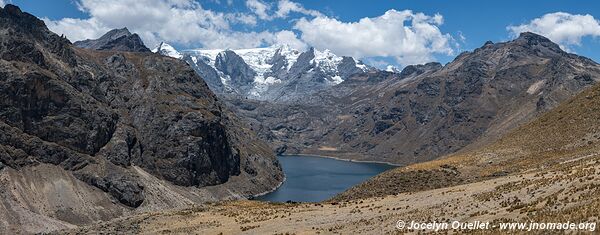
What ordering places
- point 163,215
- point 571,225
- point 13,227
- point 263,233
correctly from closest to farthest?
point 571,225 < point 263,233 < point 163,215 < point 13,227

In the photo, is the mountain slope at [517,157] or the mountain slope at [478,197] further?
the mountain slope at [517,157]

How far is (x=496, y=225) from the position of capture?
40.8 m

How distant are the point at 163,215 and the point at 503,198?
4178cm

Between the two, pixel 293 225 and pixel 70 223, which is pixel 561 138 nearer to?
pixel 293 225

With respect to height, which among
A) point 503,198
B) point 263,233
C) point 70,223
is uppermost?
point 503,198

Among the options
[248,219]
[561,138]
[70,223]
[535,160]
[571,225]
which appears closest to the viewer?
[571,225]

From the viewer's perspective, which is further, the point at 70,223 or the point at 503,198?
the point at 70,223

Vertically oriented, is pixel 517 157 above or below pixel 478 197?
above

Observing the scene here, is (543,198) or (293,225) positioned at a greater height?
(543,198)

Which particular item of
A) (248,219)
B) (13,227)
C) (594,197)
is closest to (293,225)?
(248,219)

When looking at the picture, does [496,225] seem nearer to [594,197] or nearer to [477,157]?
[594,197]

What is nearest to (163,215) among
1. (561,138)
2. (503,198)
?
(503,198)

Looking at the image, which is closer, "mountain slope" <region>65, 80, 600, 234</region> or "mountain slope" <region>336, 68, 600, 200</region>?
"mountain slope" <region>65, 80, 600, 234</region>

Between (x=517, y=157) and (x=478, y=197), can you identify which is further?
(x=517, y=157)
